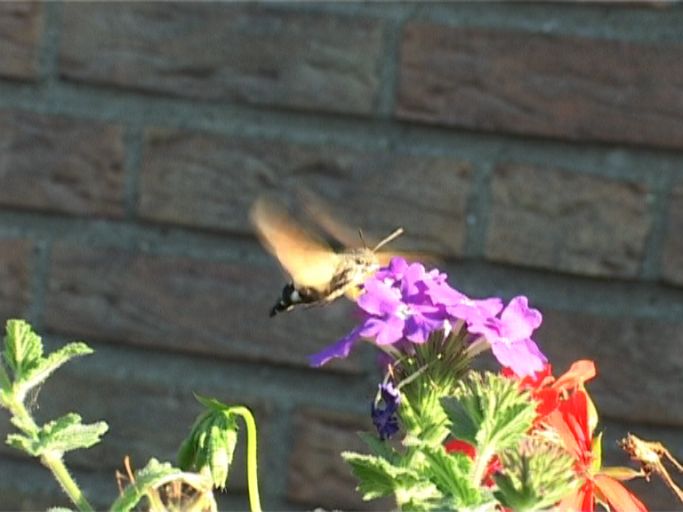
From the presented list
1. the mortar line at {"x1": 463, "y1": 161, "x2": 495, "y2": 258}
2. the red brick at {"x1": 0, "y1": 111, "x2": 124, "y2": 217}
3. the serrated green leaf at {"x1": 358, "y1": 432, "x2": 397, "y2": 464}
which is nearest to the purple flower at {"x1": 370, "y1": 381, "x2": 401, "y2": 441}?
the serrated green leaf at {"x1": 358, "y1": 432, "x2": 397, "y2": 464}

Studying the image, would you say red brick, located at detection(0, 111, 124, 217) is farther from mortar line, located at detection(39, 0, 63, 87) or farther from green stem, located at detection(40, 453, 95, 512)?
green stem, located at detection(40, 453, 95, 512)

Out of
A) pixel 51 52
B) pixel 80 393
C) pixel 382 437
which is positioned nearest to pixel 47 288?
pixel 80 393

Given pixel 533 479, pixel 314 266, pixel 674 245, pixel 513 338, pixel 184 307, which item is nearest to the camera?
pixel 533 479

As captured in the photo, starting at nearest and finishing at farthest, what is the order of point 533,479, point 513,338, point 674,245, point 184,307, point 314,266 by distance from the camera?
point 533,479 < point 513,338 < point 314,266 < point 674,245 < point 184,307

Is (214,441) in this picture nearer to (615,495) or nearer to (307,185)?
(615,495)

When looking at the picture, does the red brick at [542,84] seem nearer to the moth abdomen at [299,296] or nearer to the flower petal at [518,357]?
the moth abdomen at [299,296]

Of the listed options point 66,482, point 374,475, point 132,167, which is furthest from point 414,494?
point 132,167

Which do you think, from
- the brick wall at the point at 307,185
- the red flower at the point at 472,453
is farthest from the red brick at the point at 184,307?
the red flower at the point at 472,453
